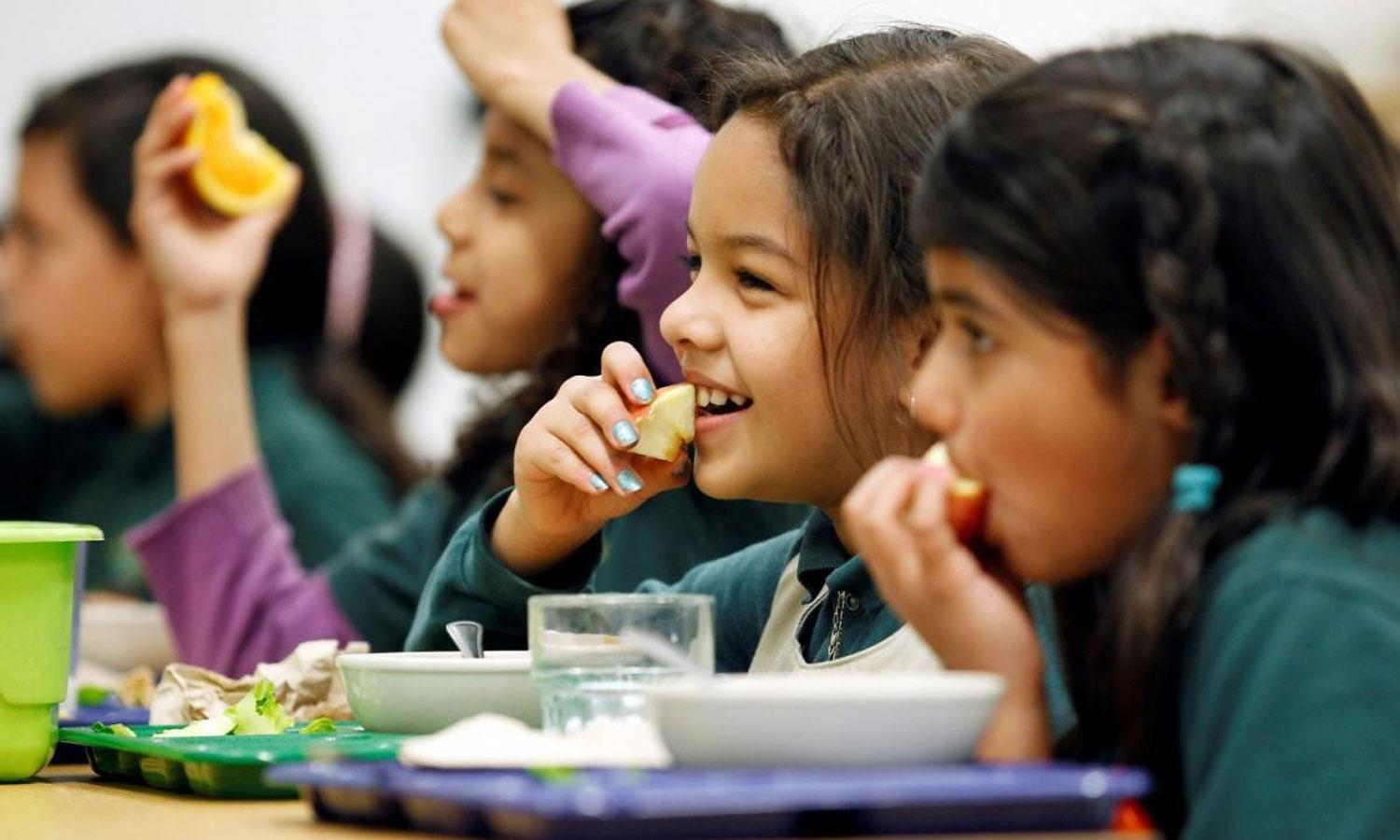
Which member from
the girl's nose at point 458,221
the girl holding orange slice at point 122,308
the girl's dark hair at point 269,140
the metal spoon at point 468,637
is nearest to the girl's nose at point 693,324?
the metal spoon at point 468,637

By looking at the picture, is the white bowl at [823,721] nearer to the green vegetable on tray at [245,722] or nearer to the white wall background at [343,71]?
the green vegetable on tray at [245,722]

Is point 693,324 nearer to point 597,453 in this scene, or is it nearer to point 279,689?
point 597,453

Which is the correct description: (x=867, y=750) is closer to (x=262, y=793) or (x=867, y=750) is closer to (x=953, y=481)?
(x=953, y=481)

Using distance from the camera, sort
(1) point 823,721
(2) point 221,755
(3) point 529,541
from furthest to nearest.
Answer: (3) point 529,541 < (2) point 221,755 < (1) point 823,721

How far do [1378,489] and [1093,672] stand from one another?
0.56 feet

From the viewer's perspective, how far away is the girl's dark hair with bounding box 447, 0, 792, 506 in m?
2.02

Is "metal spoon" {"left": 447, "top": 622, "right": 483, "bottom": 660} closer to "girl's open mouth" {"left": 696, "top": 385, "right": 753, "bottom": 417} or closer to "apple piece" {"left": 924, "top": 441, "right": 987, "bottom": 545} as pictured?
"girl's open mouth" {"left": 696, "top": 385, "right": 753, "bottom": 417}

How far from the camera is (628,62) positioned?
82.4 inches

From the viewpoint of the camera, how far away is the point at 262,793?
1.07 metres

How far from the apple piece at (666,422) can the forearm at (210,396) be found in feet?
3.72

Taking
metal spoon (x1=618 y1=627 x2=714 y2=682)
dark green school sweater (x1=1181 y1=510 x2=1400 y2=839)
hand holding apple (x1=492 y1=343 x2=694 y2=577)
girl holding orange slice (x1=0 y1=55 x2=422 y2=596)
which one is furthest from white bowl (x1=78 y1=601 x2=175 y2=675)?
dark green school sweater (x1=1181 y1=510 x2=1400 y2=839)

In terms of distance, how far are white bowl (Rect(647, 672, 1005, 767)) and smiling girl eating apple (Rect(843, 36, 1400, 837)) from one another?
4.8 inches

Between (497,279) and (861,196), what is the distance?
0.78m

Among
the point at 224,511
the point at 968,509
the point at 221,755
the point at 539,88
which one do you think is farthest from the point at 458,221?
the point at 968,509
